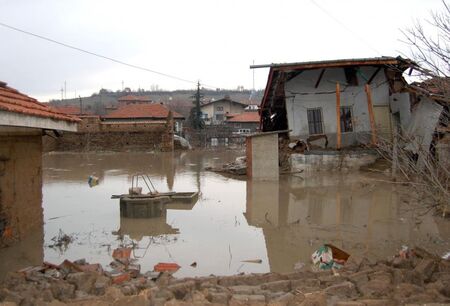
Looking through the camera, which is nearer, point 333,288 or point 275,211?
point 333,288

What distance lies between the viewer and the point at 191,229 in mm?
10750

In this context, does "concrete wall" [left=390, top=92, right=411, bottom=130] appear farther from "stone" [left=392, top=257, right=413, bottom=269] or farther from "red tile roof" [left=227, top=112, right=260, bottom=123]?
"red tile roof" [left=227, top=112, right=260, bottom=123]

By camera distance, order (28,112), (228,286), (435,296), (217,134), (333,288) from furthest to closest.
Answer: (217,134)
(28,112)
(228,286)
(333,288)
(435,296)

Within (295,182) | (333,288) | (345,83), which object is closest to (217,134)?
(345,83)

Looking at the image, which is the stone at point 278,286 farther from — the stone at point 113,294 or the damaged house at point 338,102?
the damaged house at point 338,102

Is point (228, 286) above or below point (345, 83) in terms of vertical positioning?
below

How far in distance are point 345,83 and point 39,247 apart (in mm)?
17385

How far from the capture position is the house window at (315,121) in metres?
22.3

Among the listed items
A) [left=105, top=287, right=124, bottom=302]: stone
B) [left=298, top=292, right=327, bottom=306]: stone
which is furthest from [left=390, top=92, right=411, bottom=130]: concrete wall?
[left=105, top=287, right=124, bottom=302]: stone

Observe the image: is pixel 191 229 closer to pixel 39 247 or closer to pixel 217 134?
pixel 39 247

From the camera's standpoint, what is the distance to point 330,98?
22328 millimetres

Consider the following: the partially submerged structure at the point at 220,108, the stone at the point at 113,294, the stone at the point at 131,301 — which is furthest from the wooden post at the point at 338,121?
the partially submerged structure at the point at 220,108

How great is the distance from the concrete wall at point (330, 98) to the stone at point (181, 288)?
17216 millimetres

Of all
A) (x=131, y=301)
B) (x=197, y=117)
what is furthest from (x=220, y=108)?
(x=131, y=301)
